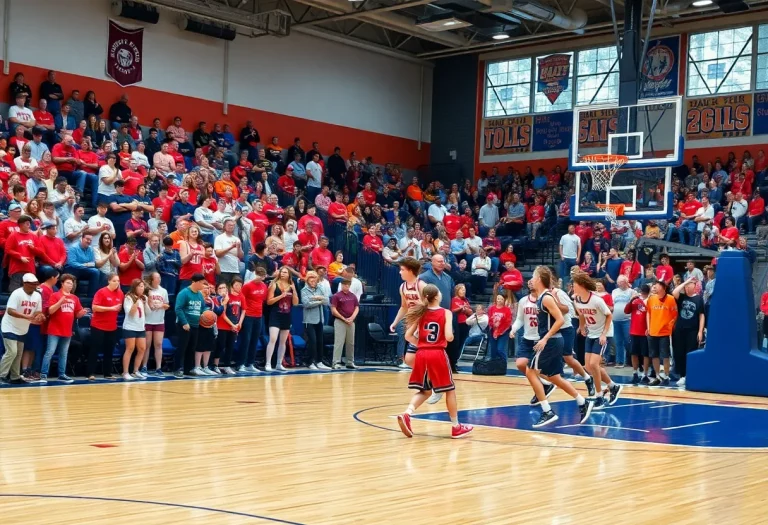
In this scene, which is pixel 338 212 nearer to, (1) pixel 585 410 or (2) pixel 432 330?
(1) pixel 585 410

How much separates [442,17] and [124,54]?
8.27 m

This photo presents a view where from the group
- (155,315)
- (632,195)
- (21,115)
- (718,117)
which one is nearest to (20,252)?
(155,315)

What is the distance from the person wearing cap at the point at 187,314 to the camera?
16031 millimetres

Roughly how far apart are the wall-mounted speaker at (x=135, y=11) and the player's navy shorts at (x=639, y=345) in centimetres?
1461

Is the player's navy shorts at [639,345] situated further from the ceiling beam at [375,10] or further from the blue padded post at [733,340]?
the ceiling beam at [375,10]

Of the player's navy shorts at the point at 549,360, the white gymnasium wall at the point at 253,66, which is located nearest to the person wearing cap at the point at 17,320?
the player's navy shorts at the point at 549,360

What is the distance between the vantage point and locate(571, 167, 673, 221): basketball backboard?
18.3 meters

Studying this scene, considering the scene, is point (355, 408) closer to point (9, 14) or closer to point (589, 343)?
point (589, 343)

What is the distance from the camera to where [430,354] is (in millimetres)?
9820

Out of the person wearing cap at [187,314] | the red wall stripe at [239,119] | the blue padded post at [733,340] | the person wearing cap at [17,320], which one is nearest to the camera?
the person wearing cap at [17,320]

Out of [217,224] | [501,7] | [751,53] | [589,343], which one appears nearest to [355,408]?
[589,343]

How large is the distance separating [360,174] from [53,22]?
30.5 feet

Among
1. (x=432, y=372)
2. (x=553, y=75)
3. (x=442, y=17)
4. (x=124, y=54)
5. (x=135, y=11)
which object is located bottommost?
(x=432, y=372)

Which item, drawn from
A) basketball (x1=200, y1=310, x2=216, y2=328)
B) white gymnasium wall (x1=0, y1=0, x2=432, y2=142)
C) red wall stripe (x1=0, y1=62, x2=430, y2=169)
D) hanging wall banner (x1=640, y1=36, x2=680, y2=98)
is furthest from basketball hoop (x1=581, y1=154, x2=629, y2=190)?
white gymnasium wall (x1=0, y1=0, x2=432, y2=142)
